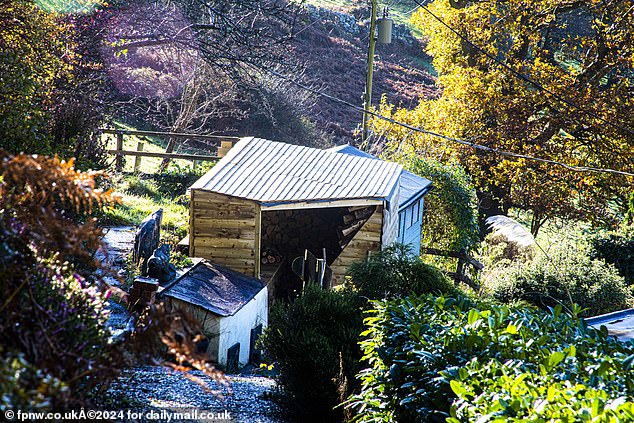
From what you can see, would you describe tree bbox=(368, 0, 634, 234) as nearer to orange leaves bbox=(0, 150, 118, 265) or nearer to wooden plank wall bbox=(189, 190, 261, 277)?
wooden plank wall bbox=(189, 190, 261, 277)

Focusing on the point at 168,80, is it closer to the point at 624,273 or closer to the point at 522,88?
the point at 522,88

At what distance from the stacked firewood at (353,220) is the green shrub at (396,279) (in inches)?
136

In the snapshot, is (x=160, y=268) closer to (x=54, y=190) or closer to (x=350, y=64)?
(x=54, y=190)

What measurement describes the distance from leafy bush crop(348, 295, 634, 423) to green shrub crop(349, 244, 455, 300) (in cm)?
329

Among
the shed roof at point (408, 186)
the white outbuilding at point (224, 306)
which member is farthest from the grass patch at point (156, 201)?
the shed roof at point (408, 186)

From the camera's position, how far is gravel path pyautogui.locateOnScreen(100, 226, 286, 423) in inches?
231

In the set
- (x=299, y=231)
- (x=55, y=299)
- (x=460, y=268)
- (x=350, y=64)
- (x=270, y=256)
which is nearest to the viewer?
(x=55, y=299)

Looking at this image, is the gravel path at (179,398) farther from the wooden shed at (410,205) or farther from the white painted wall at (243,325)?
the wooden shed at (410,205)

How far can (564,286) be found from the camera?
Answer: 15547 millimetres

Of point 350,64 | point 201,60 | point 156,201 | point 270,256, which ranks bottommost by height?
point 270,256

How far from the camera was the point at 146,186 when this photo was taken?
19.2m

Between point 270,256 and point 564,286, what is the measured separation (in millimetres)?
6939

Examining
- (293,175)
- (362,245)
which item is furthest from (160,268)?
(362,245)

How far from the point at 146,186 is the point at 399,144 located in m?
10.2
